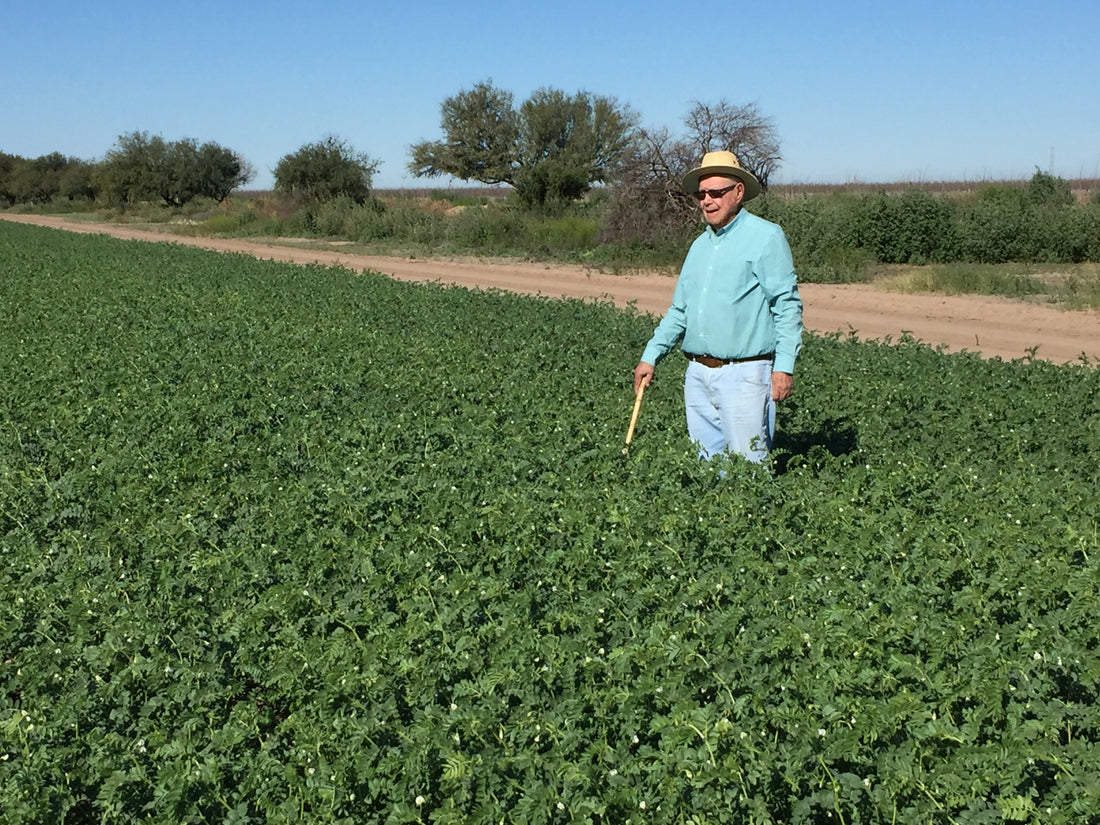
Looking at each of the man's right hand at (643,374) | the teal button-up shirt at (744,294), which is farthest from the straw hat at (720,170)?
the man's right hand at (643,374)

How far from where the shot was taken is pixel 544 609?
4.63m

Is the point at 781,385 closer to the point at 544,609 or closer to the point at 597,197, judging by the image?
the point at 544,609

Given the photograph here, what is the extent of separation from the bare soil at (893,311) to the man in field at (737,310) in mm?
5022

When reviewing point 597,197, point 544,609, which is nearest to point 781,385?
point 544,609

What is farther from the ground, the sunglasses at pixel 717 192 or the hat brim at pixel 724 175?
the hat brim at pixel 724 175

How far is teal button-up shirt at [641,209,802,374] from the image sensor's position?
568 centimetres

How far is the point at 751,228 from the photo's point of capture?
5715mm

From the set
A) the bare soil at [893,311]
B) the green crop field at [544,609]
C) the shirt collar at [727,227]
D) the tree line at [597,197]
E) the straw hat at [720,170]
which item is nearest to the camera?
the green crop field at [544,609]

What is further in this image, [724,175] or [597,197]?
[597,197]

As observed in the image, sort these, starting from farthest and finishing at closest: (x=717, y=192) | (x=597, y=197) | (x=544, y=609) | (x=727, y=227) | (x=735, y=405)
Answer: (x=597, y=197), (x=735, y=405), (x=727, y=227), (x=717, y=192), (x=544, y=609)

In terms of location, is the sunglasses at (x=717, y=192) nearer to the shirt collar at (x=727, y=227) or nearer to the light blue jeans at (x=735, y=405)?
the shirt collar at (x=727, y=227)

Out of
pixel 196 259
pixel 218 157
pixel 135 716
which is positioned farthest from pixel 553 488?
pixel 218 157

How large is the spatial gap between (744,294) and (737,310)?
9 cm

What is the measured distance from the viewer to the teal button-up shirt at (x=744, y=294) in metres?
5.68
